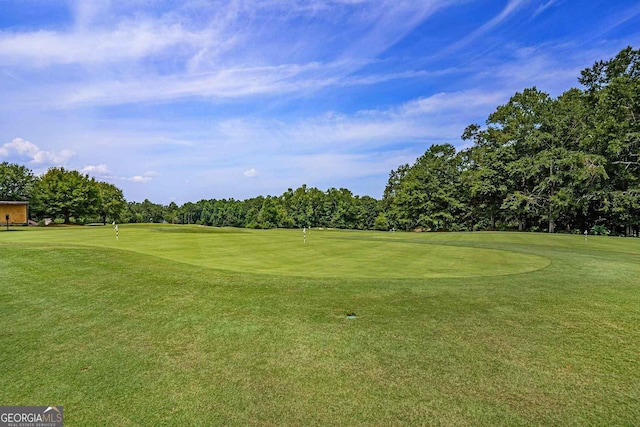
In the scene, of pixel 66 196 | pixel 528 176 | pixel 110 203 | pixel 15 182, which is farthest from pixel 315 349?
pixel 15 182

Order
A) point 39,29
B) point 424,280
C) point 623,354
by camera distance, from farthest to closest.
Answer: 1. point 39,29
2. point 424,280
3. point 623,354

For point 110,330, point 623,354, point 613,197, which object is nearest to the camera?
point 623,354

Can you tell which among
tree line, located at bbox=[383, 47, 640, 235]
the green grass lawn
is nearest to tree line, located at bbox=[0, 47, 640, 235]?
tree line, located at bbox=[383, 47, 640, 235]

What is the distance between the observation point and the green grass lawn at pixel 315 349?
10.4 feet

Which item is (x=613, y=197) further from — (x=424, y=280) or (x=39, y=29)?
(x=39, y=29)

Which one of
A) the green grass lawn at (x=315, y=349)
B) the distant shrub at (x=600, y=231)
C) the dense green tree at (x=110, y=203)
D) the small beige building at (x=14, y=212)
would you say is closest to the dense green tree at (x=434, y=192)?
the distant shrub at (x=600, y=231)

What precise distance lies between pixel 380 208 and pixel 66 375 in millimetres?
74305

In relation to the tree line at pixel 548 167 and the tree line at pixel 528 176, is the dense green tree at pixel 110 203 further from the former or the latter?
the tree line at pixel 548 167

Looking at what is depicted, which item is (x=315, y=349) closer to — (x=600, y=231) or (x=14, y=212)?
(x=600, y=231)

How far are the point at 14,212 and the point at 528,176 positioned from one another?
6782 centimetres

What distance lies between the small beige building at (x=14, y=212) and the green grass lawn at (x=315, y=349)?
48.3m

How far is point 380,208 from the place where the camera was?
2992 inches

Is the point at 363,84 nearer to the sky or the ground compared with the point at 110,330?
nearer to the sky

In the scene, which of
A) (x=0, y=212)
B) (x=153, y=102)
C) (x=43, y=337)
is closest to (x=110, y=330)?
(x=43, y=337)
